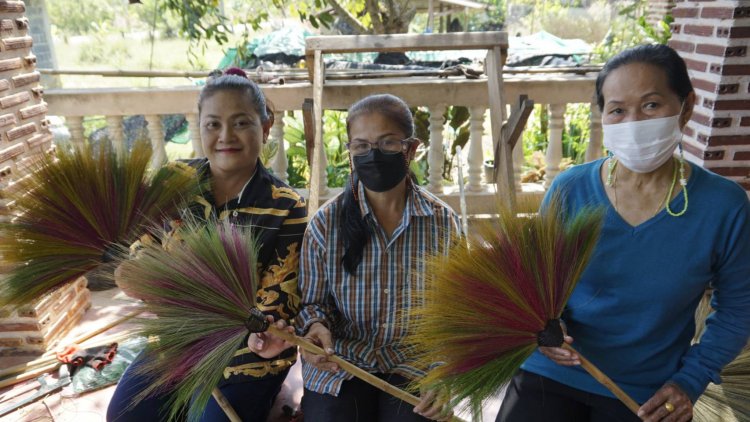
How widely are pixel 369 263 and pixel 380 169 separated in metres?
0.32

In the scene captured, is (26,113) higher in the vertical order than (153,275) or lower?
higher

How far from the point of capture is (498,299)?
1344 millimetres

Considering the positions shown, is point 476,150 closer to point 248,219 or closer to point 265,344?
point 248,219

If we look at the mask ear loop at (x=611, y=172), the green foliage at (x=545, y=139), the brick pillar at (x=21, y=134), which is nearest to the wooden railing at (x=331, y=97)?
the brick pillar at (x=21, y=134)

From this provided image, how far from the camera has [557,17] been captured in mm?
20359

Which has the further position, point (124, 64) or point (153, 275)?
point (124, 64)

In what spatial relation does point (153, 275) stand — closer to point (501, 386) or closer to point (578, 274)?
point (501, 386)

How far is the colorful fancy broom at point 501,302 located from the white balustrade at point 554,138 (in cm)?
244

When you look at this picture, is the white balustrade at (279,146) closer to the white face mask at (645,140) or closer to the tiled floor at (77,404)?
the tiled floor at (77,404)

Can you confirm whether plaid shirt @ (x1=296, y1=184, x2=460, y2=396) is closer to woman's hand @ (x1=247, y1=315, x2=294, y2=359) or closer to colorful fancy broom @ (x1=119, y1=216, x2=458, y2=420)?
woman's hand @ (x1=247, y1=315, x2=294, y2=359)

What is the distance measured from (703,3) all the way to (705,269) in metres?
1.67

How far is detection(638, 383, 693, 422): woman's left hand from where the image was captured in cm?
141

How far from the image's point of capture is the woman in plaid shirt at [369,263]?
68.3 inches

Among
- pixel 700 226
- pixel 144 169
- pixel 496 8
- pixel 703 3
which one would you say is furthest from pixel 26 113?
pixel 496 8
